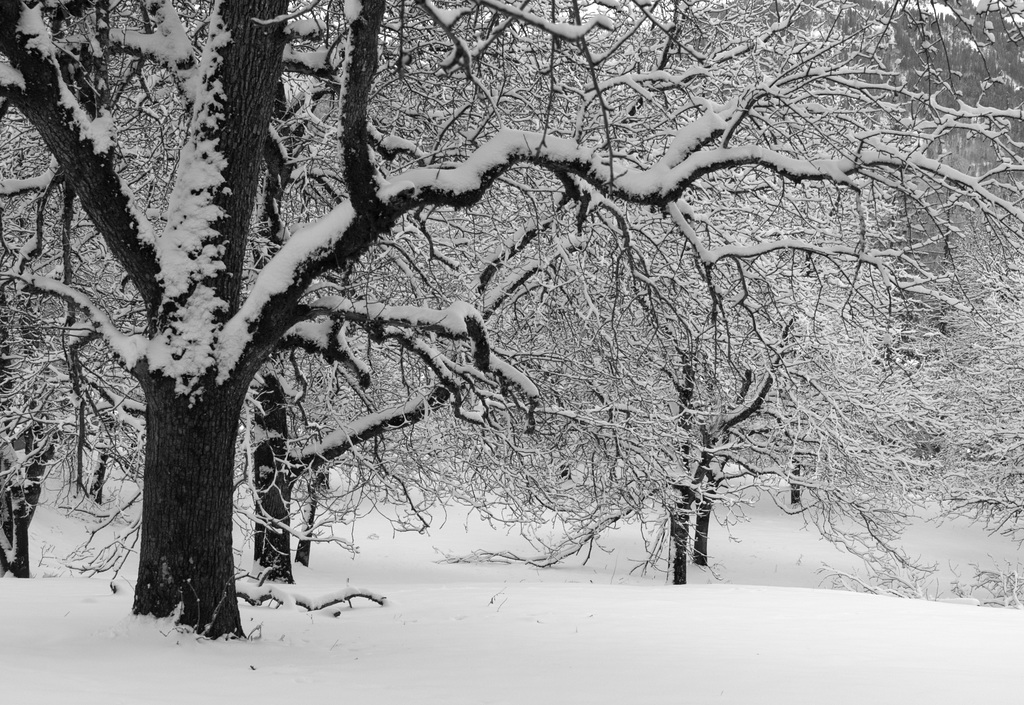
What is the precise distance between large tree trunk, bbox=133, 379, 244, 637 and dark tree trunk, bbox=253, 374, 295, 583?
369 centimetres

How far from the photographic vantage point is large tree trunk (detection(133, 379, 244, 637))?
16.5 ft

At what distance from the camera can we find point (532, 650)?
5188 millimetres

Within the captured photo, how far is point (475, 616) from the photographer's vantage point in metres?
6.59

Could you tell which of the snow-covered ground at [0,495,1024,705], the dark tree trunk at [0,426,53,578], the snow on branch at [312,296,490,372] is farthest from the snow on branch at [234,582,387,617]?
the dark tree trunk at [0,426,53,578]

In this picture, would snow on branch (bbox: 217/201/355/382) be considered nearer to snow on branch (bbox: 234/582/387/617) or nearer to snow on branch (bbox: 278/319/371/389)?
snow on branch (bbox: 278/319/371/389)

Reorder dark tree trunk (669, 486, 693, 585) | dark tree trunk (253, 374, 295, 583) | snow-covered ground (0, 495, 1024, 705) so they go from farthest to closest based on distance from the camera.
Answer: dark tree trunk (669, 486, 693, 585), dark tree trunk (253, 374, 295, 583), snow-covered ground (0, 495, 1024, 705)

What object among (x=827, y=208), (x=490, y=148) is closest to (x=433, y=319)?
(x=490, y=148)

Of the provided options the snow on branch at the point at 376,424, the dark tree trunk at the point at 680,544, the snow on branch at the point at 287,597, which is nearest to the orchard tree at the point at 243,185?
the snow on branch at the point at 287,597

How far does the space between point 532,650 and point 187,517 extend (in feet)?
7.00

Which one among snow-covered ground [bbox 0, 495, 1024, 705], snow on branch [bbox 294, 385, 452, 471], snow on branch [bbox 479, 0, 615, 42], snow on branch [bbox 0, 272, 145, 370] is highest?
snow on branch [bbox 479, 0, 615, 42]

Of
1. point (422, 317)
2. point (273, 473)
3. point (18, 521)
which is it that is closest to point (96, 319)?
point (422, 317)

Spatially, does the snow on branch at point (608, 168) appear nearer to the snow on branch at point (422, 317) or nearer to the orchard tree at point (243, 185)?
the orchard tree at point (243, 185)

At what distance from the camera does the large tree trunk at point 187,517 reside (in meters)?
5.02

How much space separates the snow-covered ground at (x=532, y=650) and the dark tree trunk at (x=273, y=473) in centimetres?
182
